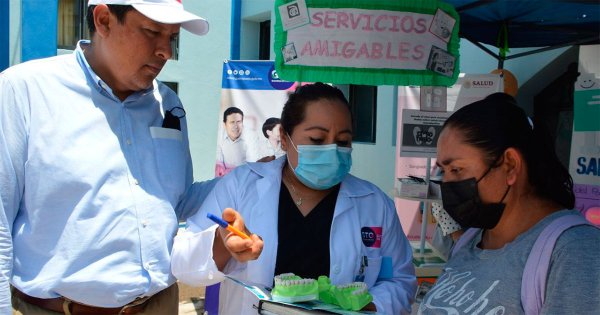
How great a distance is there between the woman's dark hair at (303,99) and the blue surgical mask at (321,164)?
0.12 meters

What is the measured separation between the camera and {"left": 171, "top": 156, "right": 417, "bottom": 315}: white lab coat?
1.89 meters

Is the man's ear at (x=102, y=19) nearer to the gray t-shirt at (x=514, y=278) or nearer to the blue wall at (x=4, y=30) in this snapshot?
the blue wall at (x=4, y=30)

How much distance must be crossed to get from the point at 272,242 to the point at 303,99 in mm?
583

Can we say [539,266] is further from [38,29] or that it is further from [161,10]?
[38,29]

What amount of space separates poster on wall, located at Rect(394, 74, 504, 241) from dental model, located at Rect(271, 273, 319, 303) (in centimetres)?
Result: 264

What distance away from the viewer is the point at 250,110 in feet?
18.6

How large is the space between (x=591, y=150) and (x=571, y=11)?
1.02m

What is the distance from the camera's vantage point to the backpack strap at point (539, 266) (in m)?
1.34

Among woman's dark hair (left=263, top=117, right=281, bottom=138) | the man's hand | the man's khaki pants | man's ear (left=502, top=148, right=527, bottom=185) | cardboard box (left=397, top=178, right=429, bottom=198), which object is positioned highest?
woman's dark hair (left=263, top=117, right=281, bottom=138)

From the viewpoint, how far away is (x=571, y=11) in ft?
11.8

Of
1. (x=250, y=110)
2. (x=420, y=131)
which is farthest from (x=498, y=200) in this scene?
(x=250, y=110)

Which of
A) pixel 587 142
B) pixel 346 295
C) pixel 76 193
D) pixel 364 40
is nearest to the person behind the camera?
pixel 346 295

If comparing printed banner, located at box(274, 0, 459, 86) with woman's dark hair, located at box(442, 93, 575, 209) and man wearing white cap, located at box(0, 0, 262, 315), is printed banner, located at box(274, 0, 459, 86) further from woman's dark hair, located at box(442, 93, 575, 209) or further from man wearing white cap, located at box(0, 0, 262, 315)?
woman's dark hair, located at box(442, 93, 575, 209)

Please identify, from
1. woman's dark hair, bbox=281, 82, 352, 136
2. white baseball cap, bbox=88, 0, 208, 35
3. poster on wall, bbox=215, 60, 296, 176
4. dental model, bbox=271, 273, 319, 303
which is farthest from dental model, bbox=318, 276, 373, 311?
poster on wall, bbox=215, 60, 296, 176
